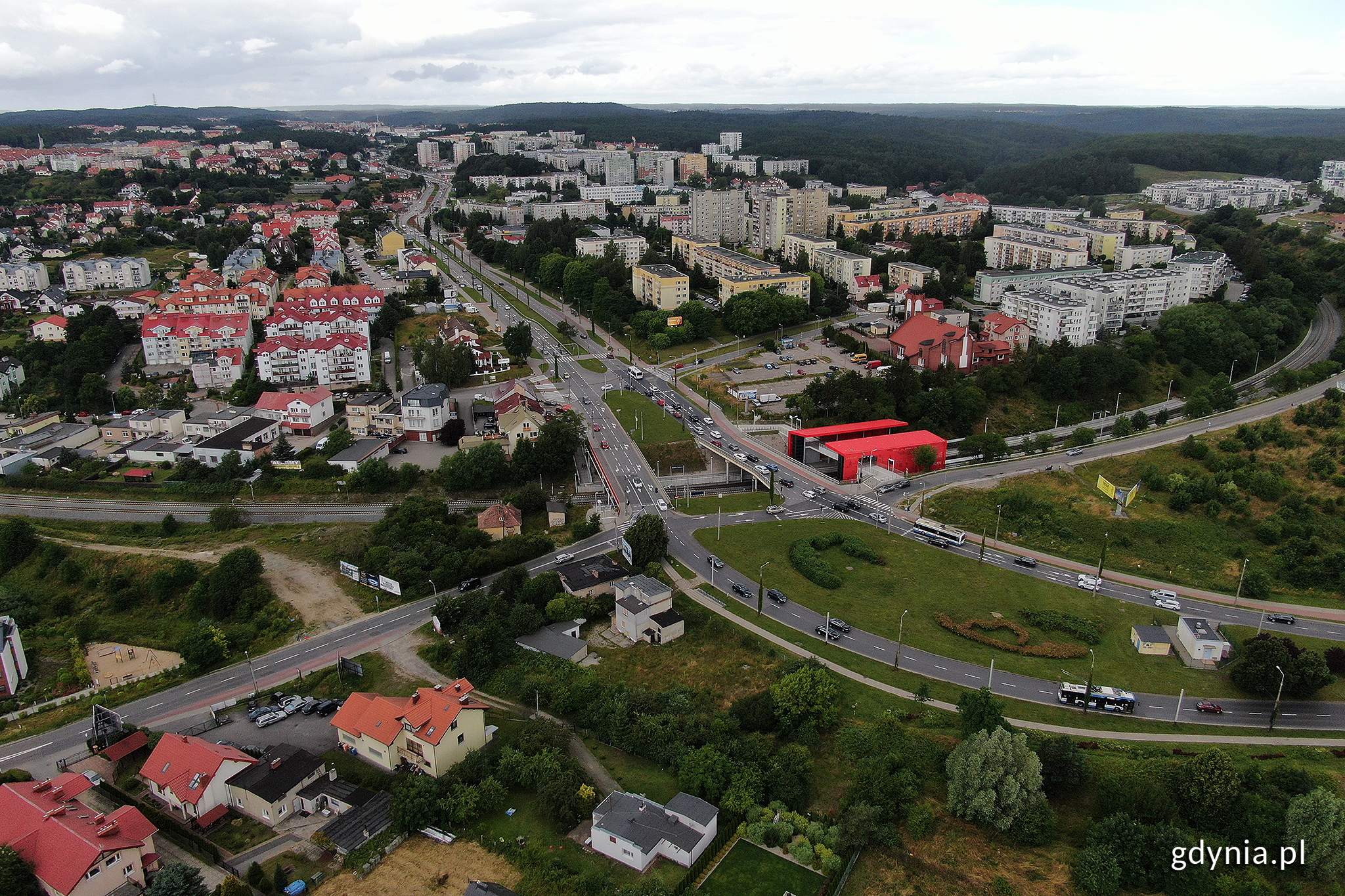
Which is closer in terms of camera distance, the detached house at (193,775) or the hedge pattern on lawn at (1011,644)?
the detached house at (193,775)

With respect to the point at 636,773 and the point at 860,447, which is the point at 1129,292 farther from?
the point at 636,773

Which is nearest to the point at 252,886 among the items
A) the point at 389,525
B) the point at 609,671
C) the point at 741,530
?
the point at 609,671

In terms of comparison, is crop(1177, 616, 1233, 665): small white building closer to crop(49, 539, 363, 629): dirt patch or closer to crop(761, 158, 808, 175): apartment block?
crop(49, 539, 363, 629): dirt patch

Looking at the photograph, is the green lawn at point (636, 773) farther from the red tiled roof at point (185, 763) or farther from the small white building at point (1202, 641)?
the small white building at point (1202, 641)

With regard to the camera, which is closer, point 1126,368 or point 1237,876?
point 1237,876

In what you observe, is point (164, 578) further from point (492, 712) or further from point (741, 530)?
point (741, 530)

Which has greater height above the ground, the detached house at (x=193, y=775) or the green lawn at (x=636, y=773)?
the detached house at (x=193, y=775)

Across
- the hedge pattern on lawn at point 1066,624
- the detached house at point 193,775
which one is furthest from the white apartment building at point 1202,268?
the detached house at point 193,775
